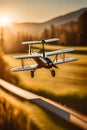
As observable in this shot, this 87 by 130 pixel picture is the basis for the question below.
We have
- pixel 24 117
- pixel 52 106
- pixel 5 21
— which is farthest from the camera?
pixel 5 21

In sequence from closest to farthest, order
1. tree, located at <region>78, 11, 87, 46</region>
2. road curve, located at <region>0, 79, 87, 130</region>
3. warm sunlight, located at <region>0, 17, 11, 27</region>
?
road curve, located at <region>0, 79, 87, 130</region>
tree, located at <region>78, 11, 87, 46</region>
warm sunlight, located at <region>0, 17, 11, 27</region>

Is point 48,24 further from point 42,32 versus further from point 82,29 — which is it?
point 82,29

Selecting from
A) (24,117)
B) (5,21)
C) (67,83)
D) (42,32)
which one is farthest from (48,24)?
(24,117)

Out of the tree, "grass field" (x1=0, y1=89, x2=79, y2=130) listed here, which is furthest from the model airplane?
"grass field" (x1=0, y1=89, x2=79, y2=130)

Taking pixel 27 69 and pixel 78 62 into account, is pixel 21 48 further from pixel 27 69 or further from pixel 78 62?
pixel 78 62

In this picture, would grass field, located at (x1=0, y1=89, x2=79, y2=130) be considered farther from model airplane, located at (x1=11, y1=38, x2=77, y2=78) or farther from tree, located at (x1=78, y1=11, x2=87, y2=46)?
tree, located at (x1=78, y1=11, x2=87, y2=46)
